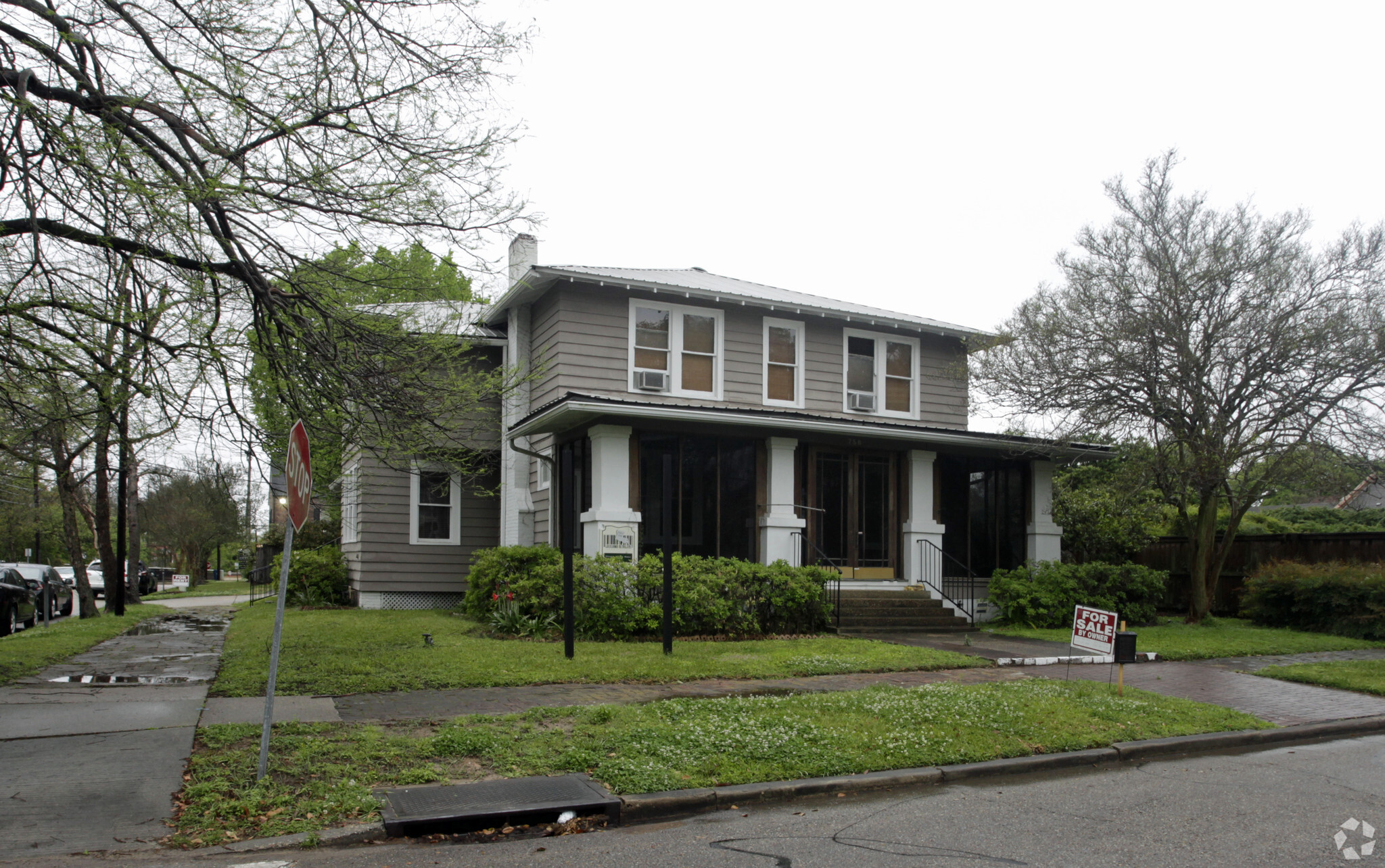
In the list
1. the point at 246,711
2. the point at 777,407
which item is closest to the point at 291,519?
the point at 246,711

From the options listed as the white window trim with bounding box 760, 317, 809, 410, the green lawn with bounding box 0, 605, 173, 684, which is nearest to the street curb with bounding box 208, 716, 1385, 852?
the green lawn with bounding box 0, 605, 173, 684

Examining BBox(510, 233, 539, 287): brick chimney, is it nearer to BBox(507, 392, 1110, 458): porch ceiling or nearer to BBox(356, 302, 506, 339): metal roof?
BBox(356, 302, 506, 339): metal roof

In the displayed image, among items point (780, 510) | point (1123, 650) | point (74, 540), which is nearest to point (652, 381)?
point (780, 510)

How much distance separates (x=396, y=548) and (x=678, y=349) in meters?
7.66

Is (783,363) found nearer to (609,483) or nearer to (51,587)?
(609,483)

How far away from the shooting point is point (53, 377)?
9.05m

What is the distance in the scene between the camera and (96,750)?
718 cm

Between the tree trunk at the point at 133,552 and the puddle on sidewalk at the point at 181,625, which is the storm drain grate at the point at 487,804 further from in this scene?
the tree trunk at the point at 133,552

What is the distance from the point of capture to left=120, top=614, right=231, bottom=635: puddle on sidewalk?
1773 cm

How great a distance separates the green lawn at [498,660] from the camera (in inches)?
405

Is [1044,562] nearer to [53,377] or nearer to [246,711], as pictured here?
[246,711]

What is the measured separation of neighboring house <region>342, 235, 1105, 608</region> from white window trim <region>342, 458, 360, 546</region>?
27cm

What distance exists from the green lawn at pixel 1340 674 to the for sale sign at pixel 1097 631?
11.4 feet

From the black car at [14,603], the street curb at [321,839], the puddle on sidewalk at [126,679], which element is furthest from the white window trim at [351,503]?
the street curb at [321,839]
